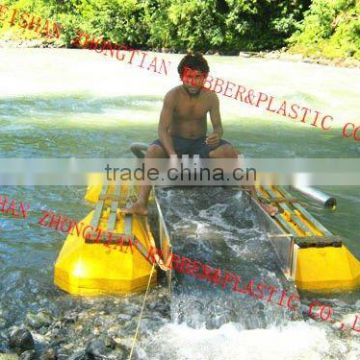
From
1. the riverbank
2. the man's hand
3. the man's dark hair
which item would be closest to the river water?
the man's hand

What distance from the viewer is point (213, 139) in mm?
5086

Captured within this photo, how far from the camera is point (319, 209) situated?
6.54 metres

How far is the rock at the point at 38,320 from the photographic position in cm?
387

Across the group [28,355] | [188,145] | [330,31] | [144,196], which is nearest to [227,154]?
[188,145]

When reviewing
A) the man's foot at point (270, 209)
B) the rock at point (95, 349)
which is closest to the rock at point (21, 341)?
the rock at point (95, 349)

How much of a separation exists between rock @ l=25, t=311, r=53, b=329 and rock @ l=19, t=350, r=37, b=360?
36 centimetres

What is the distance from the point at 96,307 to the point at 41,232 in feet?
5.60

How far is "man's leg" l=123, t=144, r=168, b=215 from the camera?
4.98 m

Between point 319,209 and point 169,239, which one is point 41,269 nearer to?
point 169,239

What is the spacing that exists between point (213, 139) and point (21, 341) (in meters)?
2.32

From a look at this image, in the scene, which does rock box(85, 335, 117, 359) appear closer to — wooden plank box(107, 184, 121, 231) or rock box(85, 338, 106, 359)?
rock box(85, 338, 106, 359)

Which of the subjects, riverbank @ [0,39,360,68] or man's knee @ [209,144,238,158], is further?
riverbank @ [0,39,360,68]

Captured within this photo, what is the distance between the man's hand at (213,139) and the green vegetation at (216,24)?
1799 cm

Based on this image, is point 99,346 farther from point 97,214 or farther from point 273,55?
point 273,55
